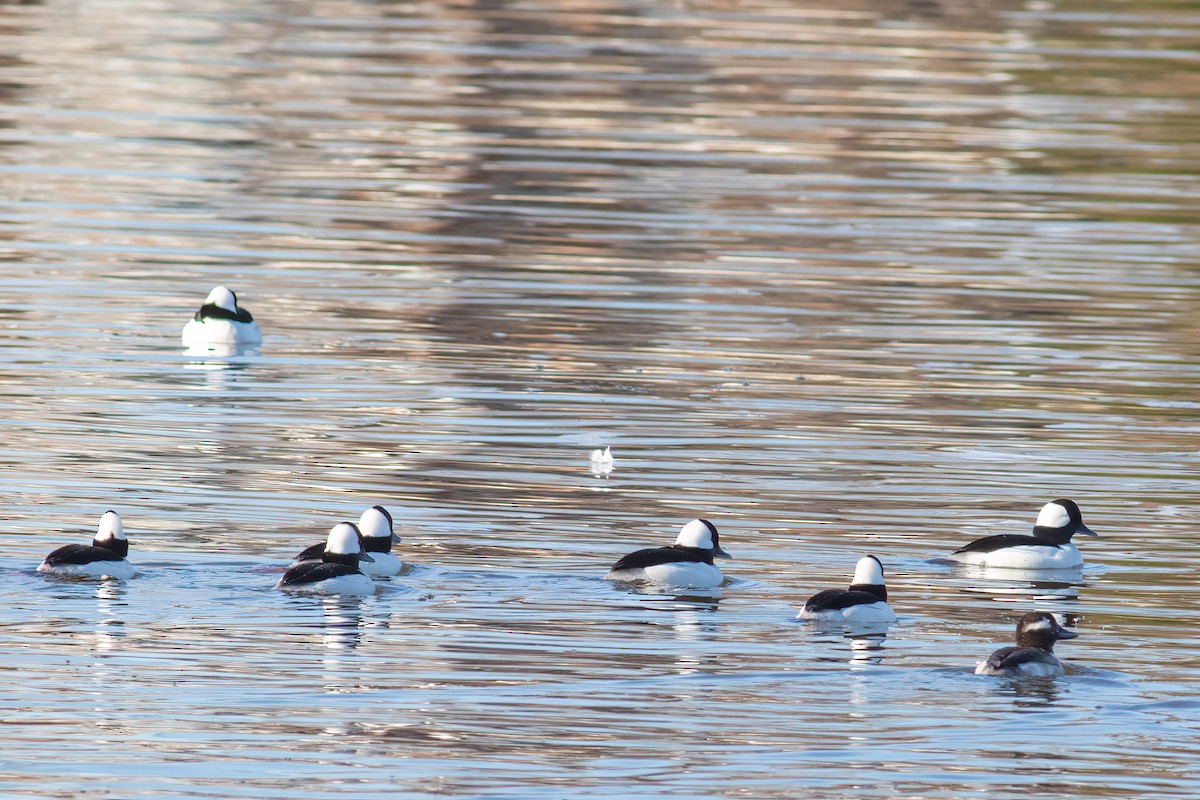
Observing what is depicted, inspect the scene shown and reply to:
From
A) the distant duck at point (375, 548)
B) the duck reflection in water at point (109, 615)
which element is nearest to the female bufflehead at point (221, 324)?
the distant duck at point (375, 548)

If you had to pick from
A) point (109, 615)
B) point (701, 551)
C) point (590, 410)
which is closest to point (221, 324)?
point (590, 410)

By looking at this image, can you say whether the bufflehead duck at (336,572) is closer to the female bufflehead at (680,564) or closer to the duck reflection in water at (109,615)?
the duck reflection in water at (109,615)

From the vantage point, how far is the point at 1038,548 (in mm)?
17281

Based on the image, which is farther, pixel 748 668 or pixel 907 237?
pixel 907 237

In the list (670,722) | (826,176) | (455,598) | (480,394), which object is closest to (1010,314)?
(480,394)

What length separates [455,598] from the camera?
16047 millimetres

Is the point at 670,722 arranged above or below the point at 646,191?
below

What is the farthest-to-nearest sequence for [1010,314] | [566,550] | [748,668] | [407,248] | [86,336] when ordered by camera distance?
[407,248], [1010,314], [86,336], [566,550], [748,668]

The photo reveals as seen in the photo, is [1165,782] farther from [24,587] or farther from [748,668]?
[24,587]

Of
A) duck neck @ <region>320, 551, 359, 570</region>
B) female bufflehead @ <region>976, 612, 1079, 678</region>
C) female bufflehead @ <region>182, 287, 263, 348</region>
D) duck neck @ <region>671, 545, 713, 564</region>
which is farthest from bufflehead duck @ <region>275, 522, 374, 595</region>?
female bufflehead @ <region>182, 287, 263, 348</region>

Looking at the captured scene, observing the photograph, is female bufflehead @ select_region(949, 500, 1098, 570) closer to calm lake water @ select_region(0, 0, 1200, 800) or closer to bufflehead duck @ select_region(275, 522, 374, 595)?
calm lake water @ select_region(0, 0, 1200, 800)

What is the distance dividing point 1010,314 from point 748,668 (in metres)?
13.9

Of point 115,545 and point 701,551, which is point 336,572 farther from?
point 701,551

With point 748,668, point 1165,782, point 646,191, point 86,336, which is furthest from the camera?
point 646,191
